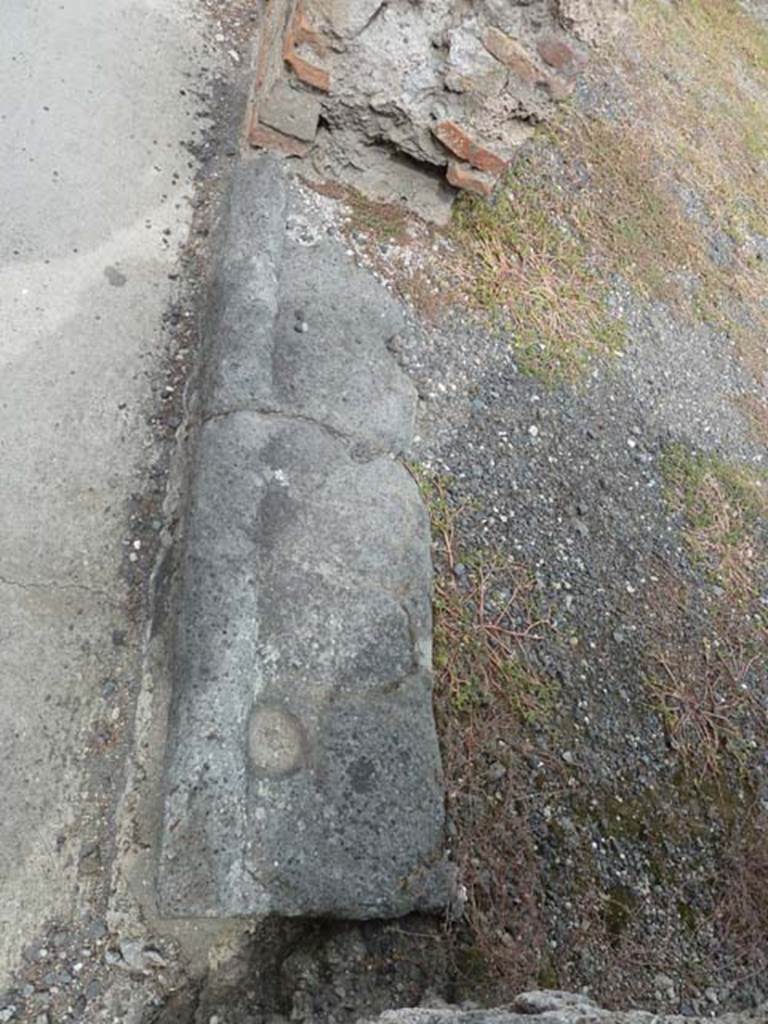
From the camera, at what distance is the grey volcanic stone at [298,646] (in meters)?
1.84

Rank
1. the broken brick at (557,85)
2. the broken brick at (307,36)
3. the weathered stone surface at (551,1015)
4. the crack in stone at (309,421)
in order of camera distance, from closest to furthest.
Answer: the weathered stone surface at (551,1015) → the crack in stone at (309,421) → the broken brick at (307,36) → the broken brick at (557,85)

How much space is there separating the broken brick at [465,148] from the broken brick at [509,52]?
239mm

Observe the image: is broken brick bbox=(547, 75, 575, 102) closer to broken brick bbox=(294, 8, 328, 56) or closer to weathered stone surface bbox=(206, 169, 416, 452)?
broken brick bbox=(294, 8, 328, 56)

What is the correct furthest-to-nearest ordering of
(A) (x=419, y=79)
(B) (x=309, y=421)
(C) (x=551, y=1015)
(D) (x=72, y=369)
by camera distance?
(A) (x=419, y=79), (D) (x=72, y=369), (B) (x=309, y=421), (C) (x=551, y=1015)

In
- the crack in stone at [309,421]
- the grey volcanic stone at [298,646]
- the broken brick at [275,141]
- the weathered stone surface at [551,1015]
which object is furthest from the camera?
the broken brick at [275,141]

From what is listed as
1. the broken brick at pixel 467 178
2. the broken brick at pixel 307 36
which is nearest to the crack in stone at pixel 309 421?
the broken brick at pixel 467 178

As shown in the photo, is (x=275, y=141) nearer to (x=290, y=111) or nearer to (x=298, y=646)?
(x=290, y=111)

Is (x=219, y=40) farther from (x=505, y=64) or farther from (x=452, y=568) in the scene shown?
(x=452, y=568)

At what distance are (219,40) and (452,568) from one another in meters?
2.41

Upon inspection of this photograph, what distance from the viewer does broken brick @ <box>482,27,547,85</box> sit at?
2787 millimetres

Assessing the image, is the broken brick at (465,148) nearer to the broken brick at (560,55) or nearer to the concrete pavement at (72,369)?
the broken brick at (560,55)

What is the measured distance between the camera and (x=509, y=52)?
9.18ft

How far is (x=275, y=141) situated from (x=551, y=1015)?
2685 mm

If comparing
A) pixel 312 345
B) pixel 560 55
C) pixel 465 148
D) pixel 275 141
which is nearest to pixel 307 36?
pixel 275 141
